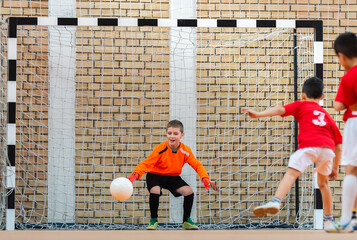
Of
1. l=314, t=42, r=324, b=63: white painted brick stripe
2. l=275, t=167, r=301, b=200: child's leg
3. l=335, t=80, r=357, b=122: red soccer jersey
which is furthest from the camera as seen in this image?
l=314, t=42, r=324, b=63: white painted brick stripe

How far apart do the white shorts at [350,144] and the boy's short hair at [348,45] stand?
0.48m

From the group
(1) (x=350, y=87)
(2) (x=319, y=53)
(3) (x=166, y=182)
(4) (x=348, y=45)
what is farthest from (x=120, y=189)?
(2) (x=319, y=53)

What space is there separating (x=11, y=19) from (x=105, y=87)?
1.55 metres

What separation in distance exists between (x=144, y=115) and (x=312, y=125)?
2.86 m

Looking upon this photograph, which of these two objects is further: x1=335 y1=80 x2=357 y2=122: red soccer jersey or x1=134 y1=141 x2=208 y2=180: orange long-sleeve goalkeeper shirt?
x1=134 y1=141 x2=208 y2=180: orange long-sleeve goalkeeper shirt

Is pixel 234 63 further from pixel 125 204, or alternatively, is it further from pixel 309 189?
pixel 125 204

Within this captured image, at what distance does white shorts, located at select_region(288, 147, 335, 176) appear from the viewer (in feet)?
14.3

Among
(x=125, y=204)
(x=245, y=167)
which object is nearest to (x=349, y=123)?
(x=245, y=167)

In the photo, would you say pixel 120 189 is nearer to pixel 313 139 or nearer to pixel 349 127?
pixel 313 139

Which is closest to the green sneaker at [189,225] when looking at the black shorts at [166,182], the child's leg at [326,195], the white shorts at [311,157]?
the black shorts at [166,182]

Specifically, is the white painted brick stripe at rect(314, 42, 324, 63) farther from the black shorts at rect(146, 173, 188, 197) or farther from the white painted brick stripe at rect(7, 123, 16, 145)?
the white painted brick stripe at rect(7, 123, 16, 145)

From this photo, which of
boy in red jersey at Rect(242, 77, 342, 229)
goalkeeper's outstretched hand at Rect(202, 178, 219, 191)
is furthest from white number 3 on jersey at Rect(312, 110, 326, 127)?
goalkeeper's outstretched hand at Rect(202, 178, 219, 191)

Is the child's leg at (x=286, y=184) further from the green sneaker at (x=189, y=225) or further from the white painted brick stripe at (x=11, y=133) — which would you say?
the white painted brick stripe at (x=11, y=133)

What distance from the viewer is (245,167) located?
22.6ft
